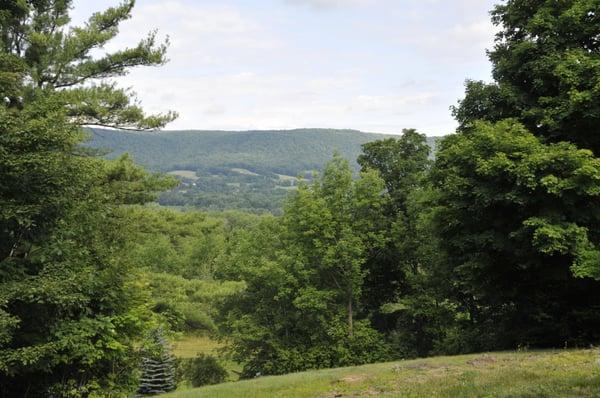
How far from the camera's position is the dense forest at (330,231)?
482 inches

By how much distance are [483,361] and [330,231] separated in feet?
68.3

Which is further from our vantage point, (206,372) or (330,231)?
(206,372)

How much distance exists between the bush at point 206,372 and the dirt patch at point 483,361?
27350mm

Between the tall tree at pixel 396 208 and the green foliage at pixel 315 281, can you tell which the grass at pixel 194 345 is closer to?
the green foliage at pixel 315 281

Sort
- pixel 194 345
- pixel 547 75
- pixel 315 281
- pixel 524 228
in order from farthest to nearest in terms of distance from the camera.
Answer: pixel 194 345, pixel 315 281, pixel 547 75, pixel 524 228

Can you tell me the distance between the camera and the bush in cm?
3928

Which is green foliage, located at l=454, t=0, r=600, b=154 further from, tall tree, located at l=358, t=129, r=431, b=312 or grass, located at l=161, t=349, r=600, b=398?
tall tree, located at l=358, t=129, r=431, b=312

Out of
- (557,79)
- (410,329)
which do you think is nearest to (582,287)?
(557,79)

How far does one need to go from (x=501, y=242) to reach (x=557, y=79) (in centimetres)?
722

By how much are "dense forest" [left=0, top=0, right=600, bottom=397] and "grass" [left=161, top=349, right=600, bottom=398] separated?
2.98ft

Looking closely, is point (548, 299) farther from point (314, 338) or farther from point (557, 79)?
point (314, 338)

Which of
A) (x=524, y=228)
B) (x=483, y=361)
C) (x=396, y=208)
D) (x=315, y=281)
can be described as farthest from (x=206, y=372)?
(x=524, y=228)

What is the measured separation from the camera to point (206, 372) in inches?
1555

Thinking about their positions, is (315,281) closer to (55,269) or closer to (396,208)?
(396,208)
